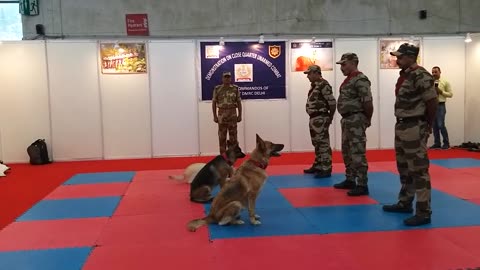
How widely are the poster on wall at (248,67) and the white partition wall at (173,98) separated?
379mm

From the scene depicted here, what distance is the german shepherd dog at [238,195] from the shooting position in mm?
5293

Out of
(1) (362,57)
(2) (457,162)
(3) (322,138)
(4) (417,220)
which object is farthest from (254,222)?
(1) (362,57)

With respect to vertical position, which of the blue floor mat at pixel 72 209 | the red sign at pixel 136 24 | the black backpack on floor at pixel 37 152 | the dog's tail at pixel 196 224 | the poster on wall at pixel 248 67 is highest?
the red sign at pixel 136 24

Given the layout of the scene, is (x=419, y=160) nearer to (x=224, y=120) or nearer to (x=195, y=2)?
(x=224, y=120)

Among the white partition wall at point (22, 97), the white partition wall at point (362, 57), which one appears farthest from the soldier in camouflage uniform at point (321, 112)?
the white partition wall at point (22, 97)

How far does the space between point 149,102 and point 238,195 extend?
23.1ft

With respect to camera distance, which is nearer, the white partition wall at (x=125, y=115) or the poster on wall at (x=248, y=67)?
the white partition wall at (x=125, y=115)

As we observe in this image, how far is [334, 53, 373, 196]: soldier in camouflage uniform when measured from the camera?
6551 mm

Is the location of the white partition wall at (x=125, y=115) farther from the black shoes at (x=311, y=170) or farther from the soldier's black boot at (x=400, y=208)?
the soldier's black boot at (x=400, y=208)

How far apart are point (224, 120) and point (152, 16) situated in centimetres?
353

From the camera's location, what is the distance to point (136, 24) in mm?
11836

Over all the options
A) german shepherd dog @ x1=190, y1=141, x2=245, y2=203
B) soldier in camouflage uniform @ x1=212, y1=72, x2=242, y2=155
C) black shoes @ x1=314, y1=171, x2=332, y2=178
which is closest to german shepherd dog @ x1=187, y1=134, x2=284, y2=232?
german shepherd dog @ x1=190, y1=141, x2=245, y2=203

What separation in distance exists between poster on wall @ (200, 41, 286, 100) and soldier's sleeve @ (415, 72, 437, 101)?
7.17 m

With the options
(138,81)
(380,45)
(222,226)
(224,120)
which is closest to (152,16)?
(138,81)
